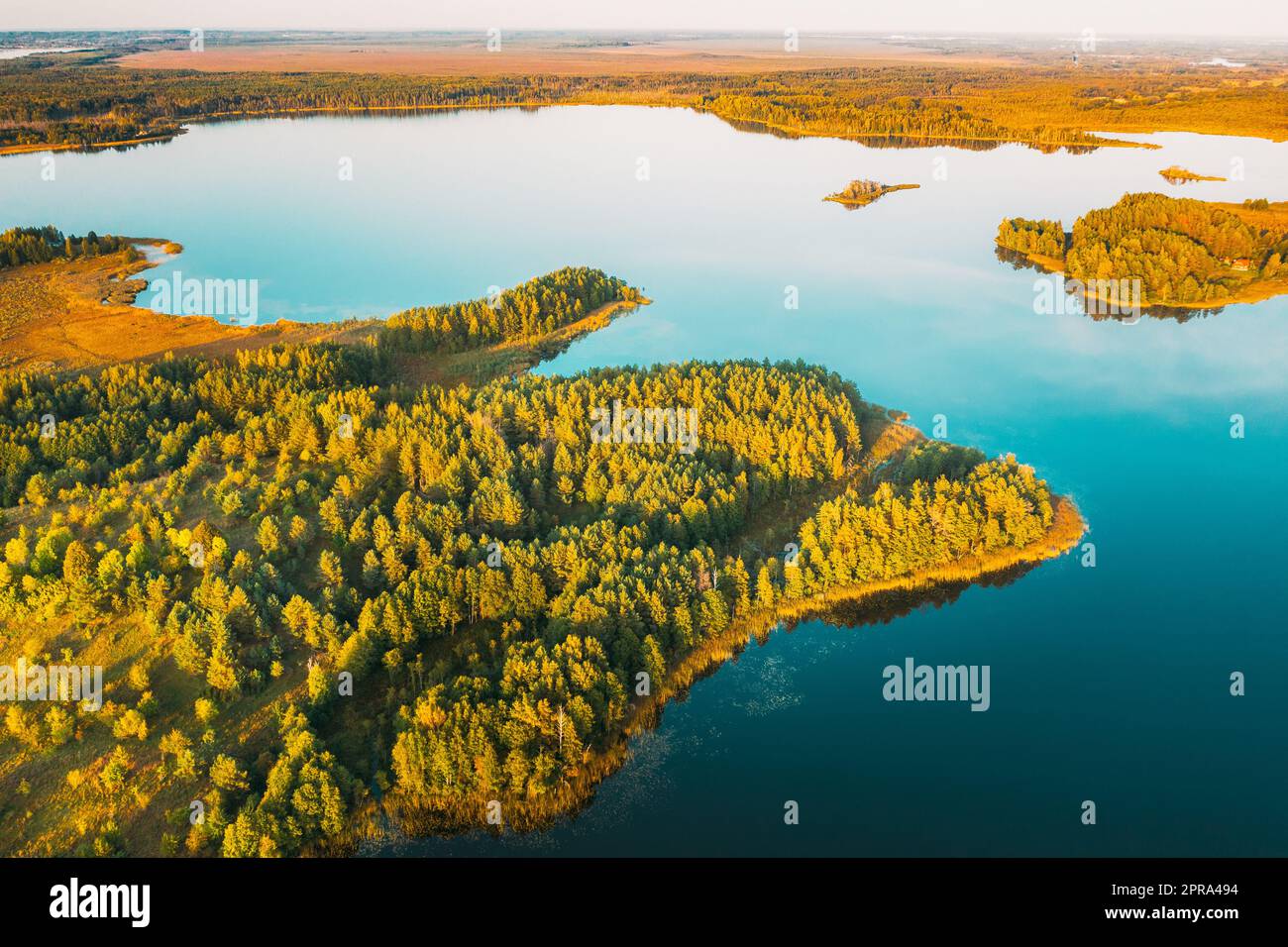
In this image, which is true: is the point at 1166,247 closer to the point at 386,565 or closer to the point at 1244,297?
the point at 1244,297

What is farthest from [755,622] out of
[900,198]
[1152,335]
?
[900,198]

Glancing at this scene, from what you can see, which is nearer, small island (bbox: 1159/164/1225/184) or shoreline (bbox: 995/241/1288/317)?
shoreline (bbox: 995/241/1288/317)

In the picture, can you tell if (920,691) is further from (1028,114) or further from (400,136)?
(1028,114)

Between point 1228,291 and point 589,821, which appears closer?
point 589,821

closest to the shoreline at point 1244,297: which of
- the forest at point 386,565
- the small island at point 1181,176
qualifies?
the forest at point 386,565

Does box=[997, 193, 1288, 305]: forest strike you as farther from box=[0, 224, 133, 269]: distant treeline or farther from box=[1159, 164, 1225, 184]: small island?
box=[0, 224, 133, 269]: distant treeline

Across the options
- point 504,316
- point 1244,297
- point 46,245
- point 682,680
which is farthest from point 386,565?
point 46,245

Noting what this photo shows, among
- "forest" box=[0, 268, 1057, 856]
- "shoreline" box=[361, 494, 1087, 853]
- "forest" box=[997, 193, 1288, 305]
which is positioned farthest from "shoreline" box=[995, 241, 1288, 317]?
"shoreline" box=[361, 494, 1087, 853]

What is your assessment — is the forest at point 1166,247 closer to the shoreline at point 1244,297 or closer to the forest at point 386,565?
the shoreline at point 1244,297
